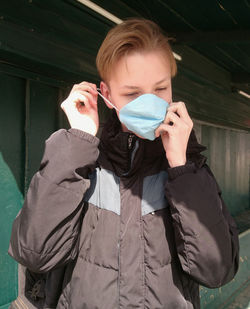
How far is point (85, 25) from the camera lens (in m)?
2.53

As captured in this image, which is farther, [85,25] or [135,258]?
[85,25]

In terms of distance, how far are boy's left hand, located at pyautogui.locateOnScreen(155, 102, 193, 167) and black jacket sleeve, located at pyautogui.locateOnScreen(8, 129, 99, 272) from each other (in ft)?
0.97

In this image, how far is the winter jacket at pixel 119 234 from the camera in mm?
1105

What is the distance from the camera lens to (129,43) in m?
1.28

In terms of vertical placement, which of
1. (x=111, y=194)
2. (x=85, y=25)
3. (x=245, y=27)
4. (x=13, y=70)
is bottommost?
(x=111, y=194)

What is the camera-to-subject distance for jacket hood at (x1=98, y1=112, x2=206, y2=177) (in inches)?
49.6

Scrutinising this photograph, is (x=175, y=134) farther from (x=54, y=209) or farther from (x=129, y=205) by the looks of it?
(x=54, y=209)

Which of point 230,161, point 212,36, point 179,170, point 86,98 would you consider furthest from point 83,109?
point 230,161

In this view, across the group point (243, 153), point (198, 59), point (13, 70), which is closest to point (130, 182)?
point (13, 70)

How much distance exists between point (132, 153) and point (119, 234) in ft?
1.08

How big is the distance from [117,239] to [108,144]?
0.40 meters

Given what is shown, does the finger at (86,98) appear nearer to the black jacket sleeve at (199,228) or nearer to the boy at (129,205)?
the boy at (129,205)

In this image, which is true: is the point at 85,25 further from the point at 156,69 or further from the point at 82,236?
the point at 82,236

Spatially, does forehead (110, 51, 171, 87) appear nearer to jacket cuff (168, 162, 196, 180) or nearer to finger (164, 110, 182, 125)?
finger (164, 110, 182, 125)
